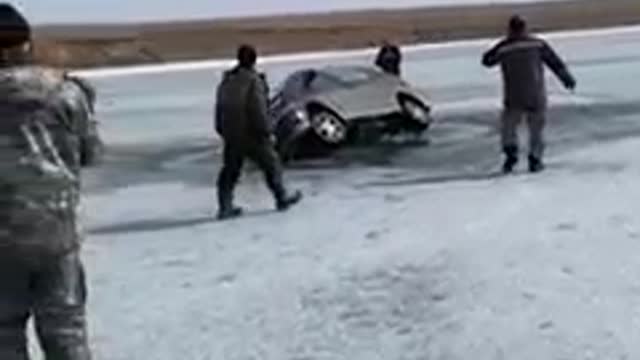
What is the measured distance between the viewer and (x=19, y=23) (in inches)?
257

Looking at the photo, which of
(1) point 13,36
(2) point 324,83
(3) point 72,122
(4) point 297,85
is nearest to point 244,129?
(2) point 324,83

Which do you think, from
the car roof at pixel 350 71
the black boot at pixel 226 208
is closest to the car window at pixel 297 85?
the car roof at pixel 350 71

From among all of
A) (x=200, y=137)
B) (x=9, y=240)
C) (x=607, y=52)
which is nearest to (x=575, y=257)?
(x=9, y=240)

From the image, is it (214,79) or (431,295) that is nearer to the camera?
(431,295)

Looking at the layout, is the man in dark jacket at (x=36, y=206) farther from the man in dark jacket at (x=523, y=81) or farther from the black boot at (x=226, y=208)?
the man in dark jacket at (x=523, y=81)

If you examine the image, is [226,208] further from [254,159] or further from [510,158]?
[510,158]

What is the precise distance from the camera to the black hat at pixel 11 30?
21.4 ft

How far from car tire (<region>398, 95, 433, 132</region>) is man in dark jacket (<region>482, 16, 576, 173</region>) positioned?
5.73 meters

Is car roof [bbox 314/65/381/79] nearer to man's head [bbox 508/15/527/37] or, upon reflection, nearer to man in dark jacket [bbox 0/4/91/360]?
man's head [bbox 508/15/527/37]

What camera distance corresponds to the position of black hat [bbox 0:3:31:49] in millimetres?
6512

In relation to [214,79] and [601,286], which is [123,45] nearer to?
[214,79]

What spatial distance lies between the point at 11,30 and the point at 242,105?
10.00 metres

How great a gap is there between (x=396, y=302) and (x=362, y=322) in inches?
27.0

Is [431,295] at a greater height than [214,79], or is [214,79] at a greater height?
[431,295]
